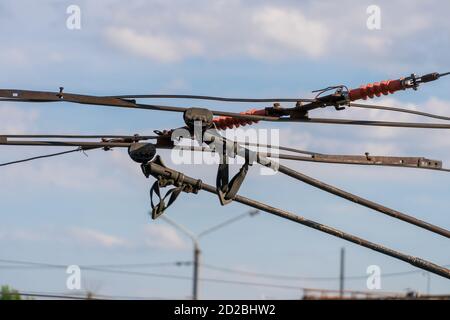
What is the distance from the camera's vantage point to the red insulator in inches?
558

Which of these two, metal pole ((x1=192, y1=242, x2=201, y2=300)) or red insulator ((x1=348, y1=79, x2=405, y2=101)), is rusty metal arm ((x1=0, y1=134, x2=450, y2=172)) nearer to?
red insulator ((x1=348, y1=79, x2=405, y2=101))

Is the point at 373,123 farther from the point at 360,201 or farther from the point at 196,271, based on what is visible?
the point at 196,271

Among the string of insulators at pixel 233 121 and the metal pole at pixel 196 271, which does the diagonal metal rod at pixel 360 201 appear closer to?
the string of insulators at pixel 233 121

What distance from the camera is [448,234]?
15.0m

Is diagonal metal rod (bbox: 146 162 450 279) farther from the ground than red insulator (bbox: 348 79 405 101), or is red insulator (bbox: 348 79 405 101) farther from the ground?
red insulator (bbox: 348 79 405 101)

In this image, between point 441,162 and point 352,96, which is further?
point 441,162

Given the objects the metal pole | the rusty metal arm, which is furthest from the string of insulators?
the metal pole

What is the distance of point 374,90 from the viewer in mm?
14242

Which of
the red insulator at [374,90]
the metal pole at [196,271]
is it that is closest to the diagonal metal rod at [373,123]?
the red insulator at [374,90]
